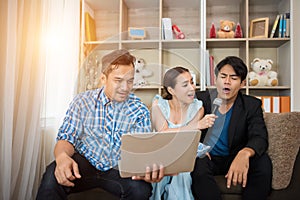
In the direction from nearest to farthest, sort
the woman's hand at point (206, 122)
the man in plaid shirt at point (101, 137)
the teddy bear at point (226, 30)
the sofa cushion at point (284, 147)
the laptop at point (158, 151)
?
the laptop at point (158, 151), the man in plaid shirt at point (101, 137), the woman's hand at point (206, 122), the sofa cushion at point (284, 147), the teddy bear at point (226, 30)

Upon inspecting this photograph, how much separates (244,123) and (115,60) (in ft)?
2.18

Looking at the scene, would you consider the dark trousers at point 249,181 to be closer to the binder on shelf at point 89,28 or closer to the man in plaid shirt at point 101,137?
the man in plaid shirt at point 101,137

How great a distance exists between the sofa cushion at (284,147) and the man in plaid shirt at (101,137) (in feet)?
1.82

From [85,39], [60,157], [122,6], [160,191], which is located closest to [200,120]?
[160,191]

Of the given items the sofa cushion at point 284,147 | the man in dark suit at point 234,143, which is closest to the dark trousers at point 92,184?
the man in dark suit at point 234,143

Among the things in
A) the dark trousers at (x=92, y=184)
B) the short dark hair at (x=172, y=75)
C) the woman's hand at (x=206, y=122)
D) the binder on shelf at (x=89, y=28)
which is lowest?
the dark trousers at (x=92, y=184)

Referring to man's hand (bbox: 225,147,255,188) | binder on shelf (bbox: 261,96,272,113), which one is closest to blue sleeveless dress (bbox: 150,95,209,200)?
man's hand (bbox: 225,147,255,188)

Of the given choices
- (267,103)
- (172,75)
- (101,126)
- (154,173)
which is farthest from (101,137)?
(267,103)

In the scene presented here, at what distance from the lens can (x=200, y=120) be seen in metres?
1.20

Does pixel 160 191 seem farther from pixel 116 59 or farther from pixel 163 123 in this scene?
pixel 116 59

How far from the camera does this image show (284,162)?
4.28 ft

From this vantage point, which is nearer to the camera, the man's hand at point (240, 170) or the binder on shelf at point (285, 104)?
the man's hand at point (240, 170)

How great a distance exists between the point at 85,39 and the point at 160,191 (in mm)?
1353

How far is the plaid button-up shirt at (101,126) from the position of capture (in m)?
1.17
